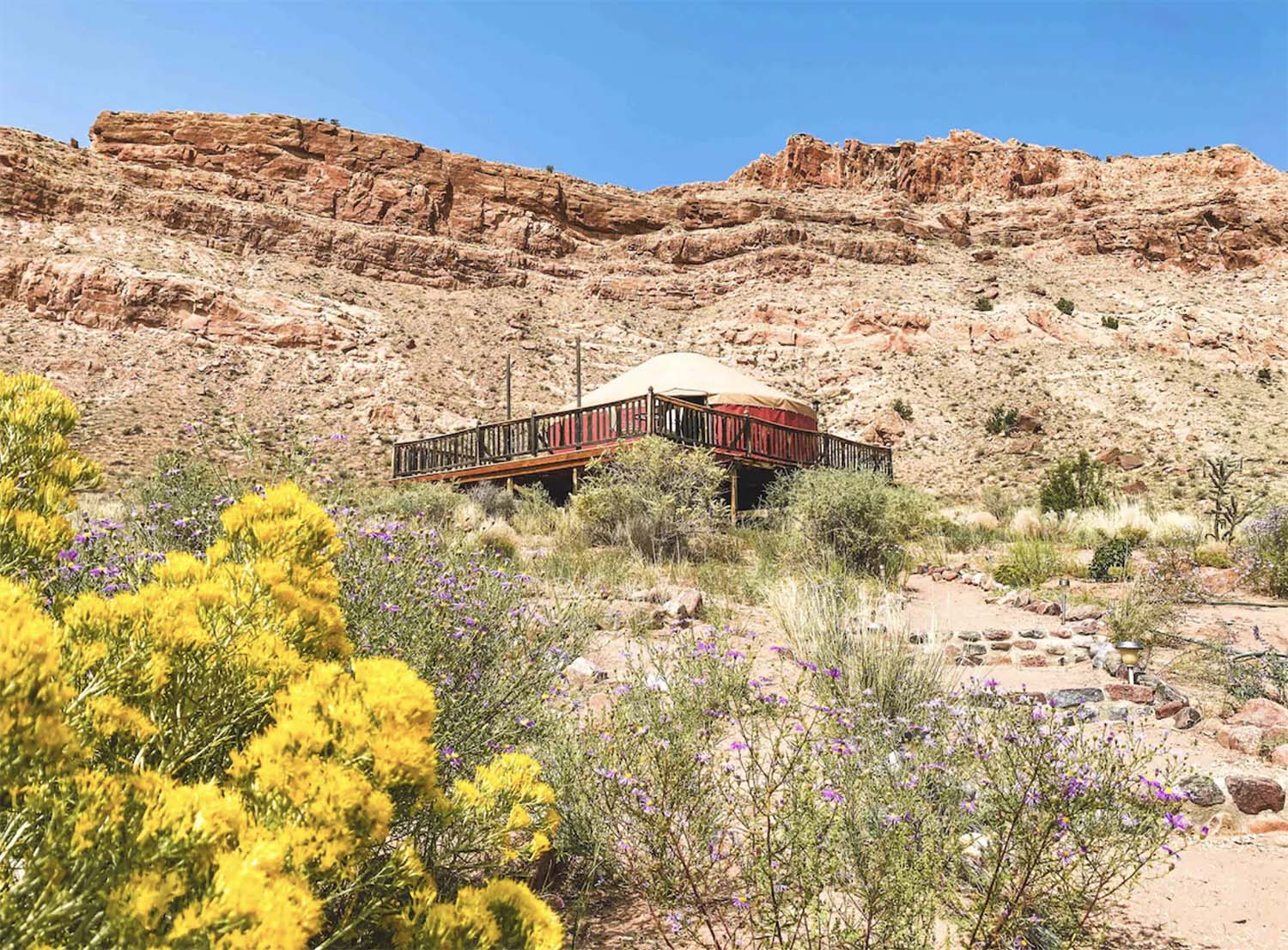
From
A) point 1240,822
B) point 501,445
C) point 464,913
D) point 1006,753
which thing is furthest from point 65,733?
point 501,445

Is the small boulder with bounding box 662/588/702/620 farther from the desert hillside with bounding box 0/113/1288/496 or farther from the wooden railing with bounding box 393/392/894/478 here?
the desert hillside with bounding box 0/113/1288/496

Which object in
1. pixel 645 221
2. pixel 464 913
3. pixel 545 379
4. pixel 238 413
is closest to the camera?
pixel 464 913

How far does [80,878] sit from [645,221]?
4657 cm

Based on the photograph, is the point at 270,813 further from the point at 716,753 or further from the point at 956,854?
the point at 956,854

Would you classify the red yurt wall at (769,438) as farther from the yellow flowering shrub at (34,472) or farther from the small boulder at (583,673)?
the yellow flowering shrub at (34,472)

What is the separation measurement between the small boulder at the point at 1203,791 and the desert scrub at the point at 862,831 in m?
0.28

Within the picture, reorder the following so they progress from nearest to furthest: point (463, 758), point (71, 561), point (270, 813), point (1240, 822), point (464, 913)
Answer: point (270, 813), point (464, 913), point (463, 758), point (71, 561), point (1240, 822)

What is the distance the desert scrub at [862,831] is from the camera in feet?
6.80

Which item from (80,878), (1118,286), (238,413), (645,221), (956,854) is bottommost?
(956,854)

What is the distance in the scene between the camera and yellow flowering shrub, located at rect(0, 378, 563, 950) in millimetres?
766

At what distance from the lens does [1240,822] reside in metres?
3.15

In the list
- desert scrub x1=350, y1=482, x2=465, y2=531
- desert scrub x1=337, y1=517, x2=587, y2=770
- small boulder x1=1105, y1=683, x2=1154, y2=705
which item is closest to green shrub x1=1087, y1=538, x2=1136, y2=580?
small boulder x1=1105, y1=683, x2=1154, y2=705

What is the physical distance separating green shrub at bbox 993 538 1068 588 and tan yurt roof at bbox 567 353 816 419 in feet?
27.3

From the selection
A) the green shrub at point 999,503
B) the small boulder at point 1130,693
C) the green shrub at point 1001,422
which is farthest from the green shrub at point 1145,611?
the green shrub at point 1001,422
